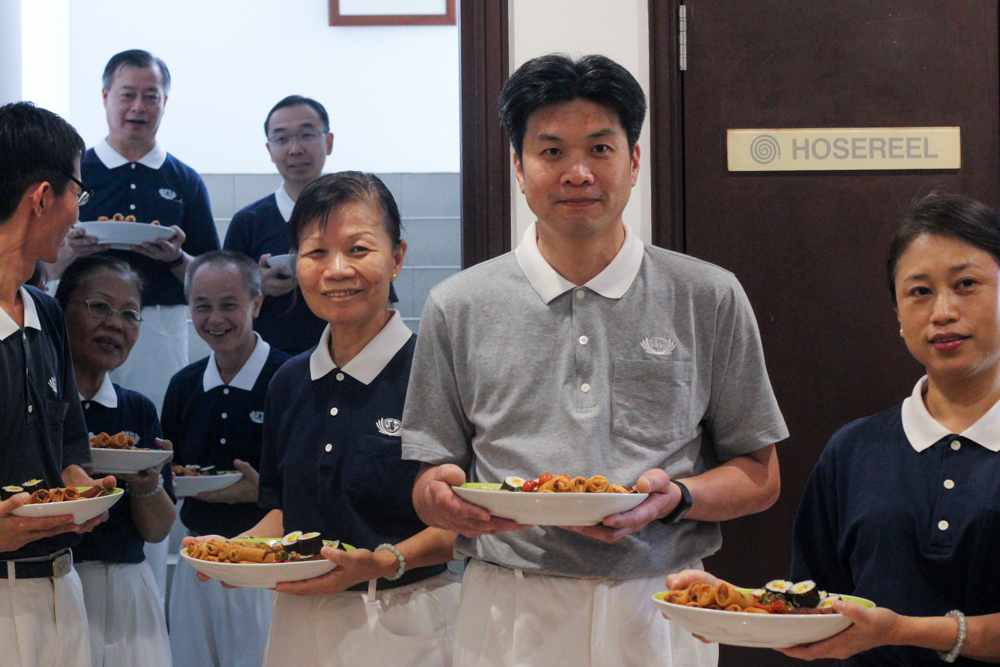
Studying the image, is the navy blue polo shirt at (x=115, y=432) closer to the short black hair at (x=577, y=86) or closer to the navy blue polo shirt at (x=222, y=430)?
the navy blue polo shirt at (x=222, y=430)

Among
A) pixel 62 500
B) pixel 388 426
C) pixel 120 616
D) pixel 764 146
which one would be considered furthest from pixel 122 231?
pixel 764 146

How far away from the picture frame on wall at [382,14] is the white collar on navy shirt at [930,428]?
4041 mm

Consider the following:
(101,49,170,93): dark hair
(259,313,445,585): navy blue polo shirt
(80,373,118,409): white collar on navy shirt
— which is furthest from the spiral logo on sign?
(101,49,170,93): dark hair

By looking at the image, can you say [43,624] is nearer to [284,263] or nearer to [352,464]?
[352,464]

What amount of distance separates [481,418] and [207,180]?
Result: 12.2 feet

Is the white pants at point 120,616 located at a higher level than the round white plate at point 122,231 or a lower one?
lower

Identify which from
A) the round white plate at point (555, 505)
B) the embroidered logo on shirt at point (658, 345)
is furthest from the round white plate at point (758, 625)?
the embroidered logo on shirt at point (658, 345)

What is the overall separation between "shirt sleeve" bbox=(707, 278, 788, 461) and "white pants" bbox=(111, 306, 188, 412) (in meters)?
2.48

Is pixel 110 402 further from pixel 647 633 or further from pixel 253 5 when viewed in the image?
pixel 253 5

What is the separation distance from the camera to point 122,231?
10.4ft

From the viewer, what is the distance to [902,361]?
253 cm

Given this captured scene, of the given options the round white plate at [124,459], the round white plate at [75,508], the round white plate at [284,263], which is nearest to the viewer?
Answer: the round white plate at [75,508]

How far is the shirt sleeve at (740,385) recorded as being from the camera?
5.54 ft

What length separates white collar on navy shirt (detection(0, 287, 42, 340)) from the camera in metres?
2.21
